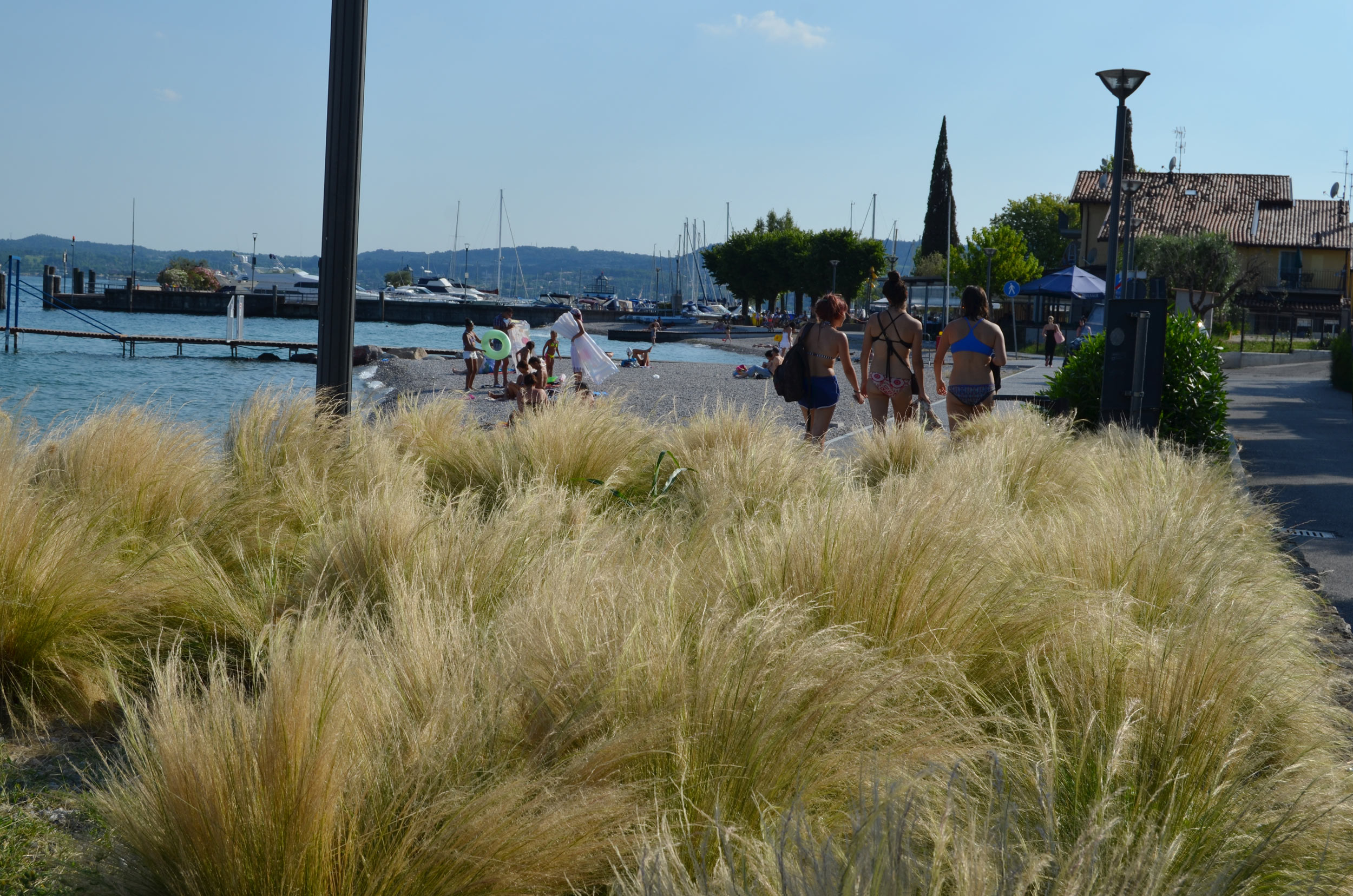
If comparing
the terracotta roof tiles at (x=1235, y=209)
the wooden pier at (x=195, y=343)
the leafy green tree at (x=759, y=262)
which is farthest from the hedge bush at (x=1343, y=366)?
the leafy green tree at (x=759, y=262)

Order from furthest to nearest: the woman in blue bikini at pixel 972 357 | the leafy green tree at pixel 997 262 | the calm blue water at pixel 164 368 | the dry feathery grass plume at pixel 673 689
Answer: the leafy green tree at pixel 997 262 → the calm blue water at pixel 164 368 → the woman in blue bikini at pixel 972 357 → the dry feathery grass plume at pixel 673 689

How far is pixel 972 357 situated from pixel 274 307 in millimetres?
99598

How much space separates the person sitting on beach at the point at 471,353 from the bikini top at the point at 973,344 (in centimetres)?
1671

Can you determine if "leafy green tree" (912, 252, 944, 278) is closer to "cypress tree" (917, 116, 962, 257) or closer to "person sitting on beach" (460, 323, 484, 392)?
"cypress tree" (917, 116, 962, 257)

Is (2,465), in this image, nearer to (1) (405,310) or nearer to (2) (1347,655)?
(2) (1347,655)

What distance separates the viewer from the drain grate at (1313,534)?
26.1 feet

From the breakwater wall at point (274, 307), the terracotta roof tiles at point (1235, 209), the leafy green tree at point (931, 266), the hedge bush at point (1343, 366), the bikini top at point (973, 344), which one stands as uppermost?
the terracotta roof tiles at point (1235, 209)

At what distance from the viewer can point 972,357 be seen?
954cm

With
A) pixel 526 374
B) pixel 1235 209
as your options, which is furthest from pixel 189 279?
pixel 526 374

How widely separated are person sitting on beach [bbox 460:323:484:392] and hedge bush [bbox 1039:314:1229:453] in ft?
51.5

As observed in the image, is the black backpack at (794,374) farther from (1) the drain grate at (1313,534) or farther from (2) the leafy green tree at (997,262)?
(2) the leafy green tree at (997,262)

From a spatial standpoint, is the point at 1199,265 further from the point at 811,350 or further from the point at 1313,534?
the point at 811,350

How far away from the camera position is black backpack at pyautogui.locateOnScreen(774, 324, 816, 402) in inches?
355

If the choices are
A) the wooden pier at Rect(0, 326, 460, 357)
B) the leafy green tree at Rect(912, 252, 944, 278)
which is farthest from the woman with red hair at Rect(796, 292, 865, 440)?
the leafy green tree at Rect(912, 252, 944, 278)
